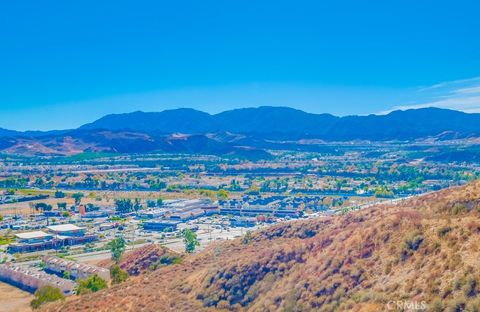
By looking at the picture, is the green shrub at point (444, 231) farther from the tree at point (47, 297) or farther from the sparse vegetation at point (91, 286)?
the tree at point (47, 297)

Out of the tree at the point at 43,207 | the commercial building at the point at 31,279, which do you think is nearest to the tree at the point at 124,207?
the tree at the point at 43,207

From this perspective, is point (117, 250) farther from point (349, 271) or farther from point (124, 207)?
point (124, 207)

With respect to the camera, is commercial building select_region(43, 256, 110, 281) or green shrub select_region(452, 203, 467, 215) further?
commercial building select_region(43, 256, 110, 281)

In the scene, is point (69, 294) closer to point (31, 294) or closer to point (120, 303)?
point (31, 294)

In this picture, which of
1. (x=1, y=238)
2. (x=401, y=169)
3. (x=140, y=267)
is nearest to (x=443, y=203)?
(x=140, y=267)

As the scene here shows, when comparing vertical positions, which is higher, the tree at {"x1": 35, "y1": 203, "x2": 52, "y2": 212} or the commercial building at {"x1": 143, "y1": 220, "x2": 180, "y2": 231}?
the tree at {"x1": 35, "y1": 203, "x2": 52, "y2": 212}

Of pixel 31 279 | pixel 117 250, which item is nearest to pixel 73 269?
pixel 31 279

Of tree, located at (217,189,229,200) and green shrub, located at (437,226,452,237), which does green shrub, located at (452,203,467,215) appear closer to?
green shrub, located at (437,226,452,237)

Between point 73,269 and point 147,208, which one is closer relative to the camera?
point 73,269

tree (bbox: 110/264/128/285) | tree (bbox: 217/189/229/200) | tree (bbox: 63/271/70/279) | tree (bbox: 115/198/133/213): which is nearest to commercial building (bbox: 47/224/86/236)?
tree (bbox: 115/198/133/213)
